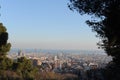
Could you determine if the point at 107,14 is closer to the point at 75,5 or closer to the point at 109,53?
the point at 75,5

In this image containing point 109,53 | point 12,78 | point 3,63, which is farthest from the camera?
point 3,63

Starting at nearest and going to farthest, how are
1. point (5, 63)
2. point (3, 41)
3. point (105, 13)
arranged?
point (105, 13)
point (3, 41)
point (5, 63)

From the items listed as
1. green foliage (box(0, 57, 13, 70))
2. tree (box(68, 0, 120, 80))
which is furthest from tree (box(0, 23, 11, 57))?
tree (box(68, 0, 120, 80))

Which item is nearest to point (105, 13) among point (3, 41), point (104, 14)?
point (104, 14)

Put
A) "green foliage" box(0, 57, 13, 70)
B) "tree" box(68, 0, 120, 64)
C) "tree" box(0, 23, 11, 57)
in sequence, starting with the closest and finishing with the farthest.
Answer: "tree" box(68, 0, 120, 64), "tree" box(0, 23, 11, 57), "green foliage" box(0, 57, 13, 70)

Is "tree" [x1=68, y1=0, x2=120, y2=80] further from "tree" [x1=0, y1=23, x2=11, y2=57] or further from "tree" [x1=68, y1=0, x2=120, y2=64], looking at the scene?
"tree" [x1=0, y1=23, x2=11, y2=57]

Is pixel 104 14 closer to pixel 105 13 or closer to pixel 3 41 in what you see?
pixel 105 13

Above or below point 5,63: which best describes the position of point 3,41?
above

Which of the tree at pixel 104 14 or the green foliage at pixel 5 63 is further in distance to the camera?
the green foliage at pixel 5 63

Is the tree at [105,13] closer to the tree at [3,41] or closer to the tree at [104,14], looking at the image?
the tree at [104,14]

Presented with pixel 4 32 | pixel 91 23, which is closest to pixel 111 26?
pixel 91 23

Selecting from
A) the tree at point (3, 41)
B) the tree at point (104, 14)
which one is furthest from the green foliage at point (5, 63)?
the tree at point (104, 14)
